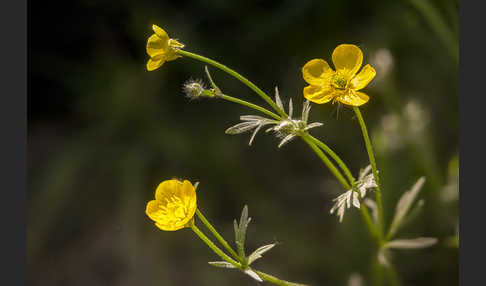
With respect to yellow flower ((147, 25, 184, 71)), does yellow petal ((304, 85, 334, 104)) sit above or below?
below

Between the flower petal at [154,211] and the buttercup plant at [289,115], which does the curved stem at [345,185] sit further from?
the flower petal at [154,211]

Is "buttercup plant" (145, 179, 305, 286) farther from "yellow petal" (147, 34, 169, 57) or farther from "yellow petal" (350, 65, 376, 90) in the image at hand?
"yellow petal" (350, 65, 376, 90)

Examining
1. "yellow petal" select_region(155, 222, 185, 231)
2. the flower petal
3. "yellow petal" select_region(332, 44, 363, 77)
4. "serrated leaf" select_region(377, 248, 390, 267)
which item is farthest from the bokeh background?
"yellow petal" select_region(155, 222, 185, 231)

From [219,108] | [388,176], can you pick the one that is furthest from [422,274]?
[219,108]

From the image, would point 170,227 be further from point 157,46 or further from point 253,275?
point 157,46

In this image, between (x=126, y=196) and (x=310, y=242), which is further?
(x=126, y=196)

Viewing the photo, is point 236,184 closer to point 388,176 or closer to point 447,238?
point 388,176

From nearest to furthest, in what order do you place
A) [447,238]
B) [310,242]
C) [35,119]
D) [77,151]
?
1. [447,238]
2. [310,242]
3. [77,151]
4. [35,119]
